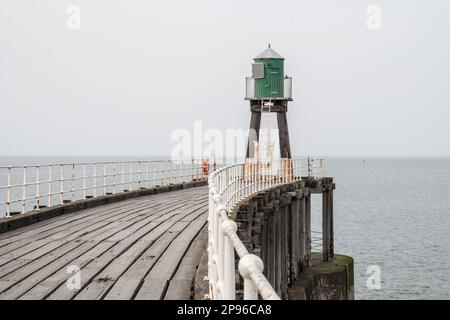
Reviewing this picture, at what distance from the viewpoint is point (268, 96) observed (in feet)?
107

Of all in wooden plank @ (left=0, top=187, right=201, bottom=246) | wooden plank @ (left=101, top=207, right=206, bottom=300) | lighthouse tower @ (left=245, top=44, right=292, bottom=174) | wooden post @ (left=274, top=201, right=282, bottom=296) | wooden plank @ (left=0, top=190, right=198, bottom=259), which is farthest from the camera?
lighthouse tower @ (left=245, top=44, right=292, bottom=174)

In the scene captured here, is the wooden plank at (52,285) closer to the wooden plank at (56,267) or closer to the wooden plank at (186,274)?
the wooden plank at (56,267)

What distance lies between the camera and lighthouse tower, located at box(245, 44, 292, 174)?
1282 inches

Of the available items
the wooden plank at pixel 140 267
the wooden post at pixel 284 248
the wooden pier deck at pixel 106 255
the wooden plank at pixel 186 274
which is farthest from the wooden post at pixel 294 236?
the wooden plank at pixel 186 274

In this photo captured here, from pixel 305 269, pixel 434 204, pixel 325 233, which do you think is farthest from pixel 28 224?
pixel 434 204

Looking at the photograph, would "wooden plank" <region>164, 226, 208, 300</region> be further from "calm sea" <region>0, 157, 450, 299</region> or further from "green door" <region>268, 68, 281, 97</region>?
"calm sea" <region>0, 157, 450, 299</region>

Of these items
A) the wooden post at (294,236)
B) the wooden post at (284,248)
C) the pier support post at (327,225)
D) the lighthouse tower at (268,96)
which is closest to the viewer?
the wooden post at (284,248)

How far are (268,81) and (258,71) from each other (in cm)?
62

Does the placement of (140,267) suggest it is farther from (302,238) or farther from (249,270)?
(302,238)

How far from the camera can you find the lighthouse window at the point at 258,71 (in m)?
32.8

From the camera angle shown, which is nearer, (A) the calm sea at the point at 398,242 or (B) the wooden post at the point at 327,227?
(B) the wooden post at the point at 327,227

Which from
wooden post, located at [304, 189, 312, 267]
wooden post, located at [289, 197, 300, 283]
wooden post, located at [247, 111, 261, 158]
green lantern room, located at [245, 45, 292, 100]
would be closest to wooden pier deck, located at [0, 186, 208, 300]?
wooden post, located at [289, 197, 300, 283]
